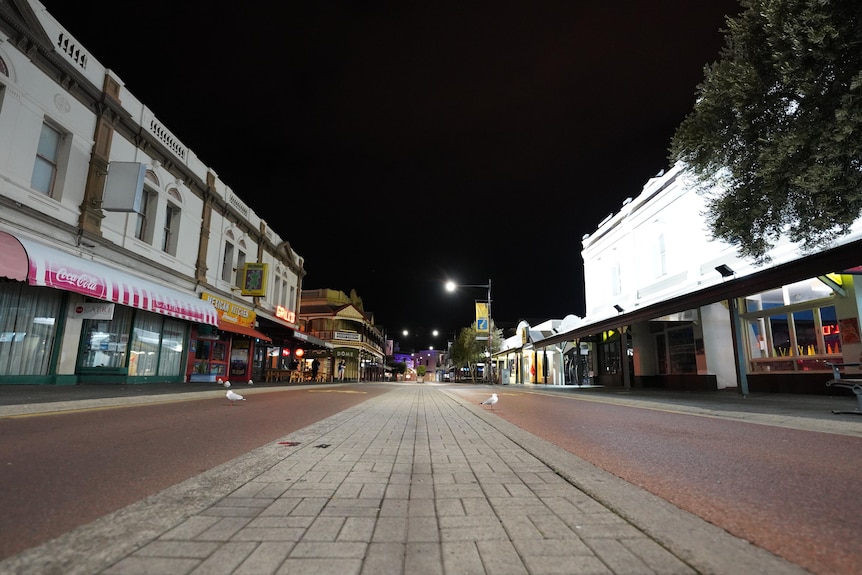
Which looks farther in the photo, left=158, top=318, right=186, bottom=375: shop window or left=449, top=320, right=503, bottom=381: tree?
left=449, top=320, right=503, bottom=381: tree

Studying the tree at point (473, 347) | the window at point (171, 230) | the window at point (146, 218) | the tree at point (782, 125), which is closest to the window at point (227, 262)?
the window at point (171, 230)

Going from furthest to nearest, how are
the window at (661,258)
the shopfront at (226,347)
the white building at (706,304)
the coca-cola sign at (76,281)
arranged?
the window at (661,258) < the shopfront at (226,347) < the white building at (706,304) < the coca-cola sign at (76,281)

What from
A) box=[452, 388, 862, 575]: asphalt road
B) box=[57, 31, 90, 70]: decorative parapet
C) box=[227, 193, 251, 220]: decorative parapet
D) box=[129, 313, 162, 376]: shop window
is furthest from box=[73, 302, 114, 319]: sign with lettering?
box=[452, 388, 862, 575]: asphalt road

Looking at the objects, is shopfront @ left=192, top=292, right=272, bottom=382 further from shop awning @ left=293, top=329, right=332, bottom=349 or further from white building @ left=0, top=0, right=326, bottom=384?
shop awning @ left=293, top=329, right=332, bottom=349

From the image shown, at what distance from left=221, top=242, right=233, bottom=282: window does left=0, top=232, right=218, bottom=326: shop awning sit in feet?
20.3

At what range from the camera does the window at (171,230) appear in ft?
64.3

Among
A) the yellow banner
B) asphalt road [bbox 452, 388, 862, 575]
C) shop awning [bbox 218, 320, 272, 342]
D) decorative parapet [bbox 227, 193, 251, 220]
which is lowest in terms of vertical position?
asphalt road [bbox 452, 388, 862, 575]

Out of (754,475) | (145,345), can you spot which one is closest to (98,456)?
(754,475)

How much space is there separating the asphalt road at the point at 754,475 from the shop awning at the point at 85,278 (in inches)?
462

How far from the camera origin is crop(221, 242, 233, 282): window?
2473 centimetres

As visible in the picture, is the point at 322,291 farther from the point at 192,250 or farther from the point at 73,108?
the point at 73,108

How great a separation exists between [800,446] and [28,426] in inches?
422

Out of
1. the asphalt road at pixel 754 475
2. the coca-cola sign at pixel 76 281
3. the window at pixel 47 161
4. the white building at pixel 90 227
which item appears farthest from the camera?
the window at pixel 47 161

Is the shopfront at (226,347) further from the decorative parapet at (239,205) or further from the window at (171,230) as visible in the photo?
the decorative parapet at (239,205)
